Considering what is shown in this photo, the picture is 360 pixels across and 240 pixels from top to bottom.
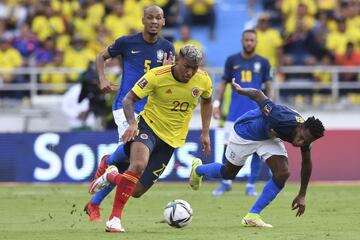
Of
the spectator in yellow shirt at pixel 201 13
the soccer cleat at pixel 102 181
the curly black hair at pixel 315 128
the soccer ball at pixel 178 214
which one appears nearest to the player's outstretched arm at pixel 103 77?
the soccer cleat at pixel 102 181

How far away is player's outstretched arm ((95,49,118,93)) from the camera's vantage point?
1302 cm

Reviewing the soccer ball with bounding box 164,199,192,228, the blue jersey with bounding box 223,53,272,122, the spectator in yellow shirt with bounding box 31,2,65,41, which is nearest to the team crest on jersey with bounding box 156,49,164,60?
the soccer ball with bounding box 164,199,192,228

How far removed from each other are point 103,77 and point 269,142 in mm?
2245

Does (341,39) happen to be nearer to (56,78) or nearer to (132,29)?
(132,29)

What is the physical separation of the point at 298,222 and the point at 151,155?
81.3 inches

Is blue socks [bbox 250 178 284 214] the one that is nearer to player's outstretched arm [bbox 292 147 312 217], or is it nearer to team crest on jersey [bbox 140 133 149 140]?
player's outstretched arm [bbox 292 147 312 217]

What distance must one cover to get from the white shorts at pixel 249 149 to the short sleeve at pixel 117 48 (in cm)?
179

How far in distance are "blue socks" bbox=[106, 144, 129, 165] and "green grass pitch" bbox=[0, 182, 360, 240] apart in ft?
2.56

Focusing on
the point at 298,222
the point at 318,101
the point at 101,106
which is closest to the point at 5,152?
the point at 101,106

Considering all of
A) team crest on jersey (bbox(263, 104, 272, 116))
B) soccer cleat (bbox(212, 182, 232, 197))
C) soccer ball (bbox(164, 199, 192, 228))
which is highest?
team crest on jersey (bbox(263, 104, 272, 116))

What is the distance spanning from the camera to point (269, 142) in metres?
12.7

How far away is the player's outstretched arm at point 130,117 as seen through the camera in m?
11.5

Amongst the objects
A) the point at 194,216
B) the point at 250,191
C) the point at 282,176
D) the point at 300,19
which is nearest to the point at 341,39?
the point at 300,19

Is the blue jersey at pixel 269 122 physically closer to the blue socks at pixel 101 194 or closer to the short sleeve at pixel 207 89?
the short sleeve at pixel 207 89
